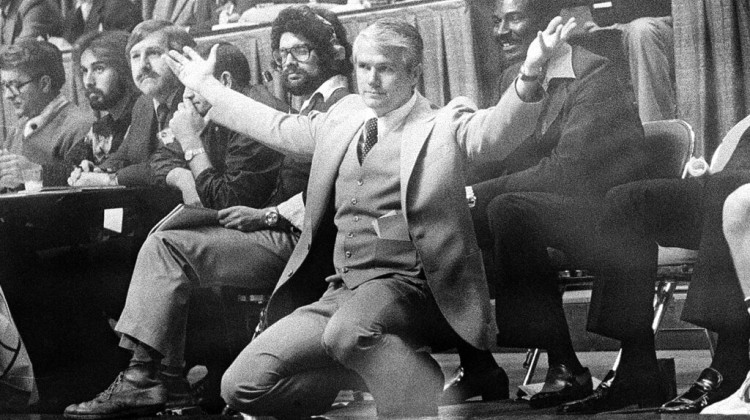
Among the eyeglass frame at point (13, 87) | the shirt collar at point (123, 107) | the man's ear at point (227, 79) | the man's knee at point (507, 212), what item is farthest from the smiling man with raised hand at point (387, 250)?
the eyeglass frame at point (13, 87)

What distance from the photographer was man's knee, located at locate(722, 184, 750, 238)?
4996 millimetres

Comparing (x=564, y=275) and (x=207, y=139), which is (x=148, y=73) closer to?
(x=207, y=139)

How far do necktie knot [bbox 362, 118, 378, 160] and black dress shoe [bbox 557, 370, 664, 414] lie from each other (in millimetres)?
1369

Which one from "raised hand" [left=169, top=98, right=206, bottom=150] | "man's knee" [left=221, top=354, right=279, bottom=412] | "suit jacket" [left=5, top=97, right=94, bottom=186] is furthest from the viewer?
"suit jacket" [left=5, top=97, right=94, bottom=186]

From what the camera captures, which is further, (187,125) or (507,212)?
(187,125)

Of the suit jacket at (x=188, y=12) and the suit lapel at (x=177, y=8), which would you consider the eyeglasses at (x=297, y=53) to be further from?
the suit lapel at (x=177, y=8)

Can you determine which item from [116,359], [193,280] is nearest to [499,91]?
[193,280]

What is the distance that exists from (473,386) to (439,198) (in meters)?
0.82

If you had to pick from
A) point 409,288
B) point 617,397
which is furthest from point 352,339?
point 617,397

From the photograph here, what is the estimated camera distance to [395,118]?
552 centimetres

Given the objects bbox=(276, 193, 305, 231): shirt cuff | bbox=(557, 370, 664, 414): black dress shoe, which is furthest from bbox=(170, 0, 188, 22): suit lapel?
bbox=(557, 370, 664, 414): black dress shoe

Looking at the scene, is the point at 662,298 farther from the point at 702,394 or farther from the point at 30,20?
the point at 30,20

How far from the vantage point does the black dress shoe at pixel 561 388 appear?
5.27 metres

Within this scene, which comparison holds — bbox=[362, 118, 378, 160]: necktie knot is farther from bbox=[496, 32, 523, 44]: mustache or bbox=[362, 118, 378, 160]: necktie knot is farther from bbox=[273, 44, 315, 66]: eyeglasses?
bbox=[496, 32, 523, 44]: mustache
